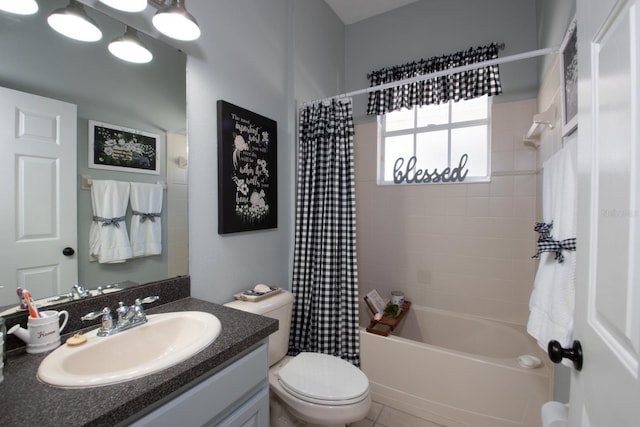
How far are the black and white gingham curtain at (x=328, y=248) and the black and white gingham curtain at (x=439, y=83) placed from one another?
2.17 feet

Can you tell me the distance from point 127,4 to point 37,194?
0.77 metres

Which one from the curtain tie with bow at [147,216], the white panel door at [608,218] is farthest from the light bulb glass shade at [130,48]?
the white panel door at [608,218]

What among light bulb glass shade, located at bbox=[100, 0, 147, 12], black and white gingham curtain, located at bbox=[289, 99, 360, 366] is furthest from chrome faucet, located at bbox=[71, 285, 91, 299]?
black and white gingham curtain, located at bbox=[289, 99, 360, 366]

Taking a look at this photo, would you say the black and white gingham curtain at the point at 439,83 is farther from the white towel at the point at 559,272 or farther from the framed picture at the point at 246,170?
the white towel at the point at 559,272

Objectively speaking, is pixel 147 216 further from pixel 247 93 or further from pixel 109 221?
pixel 247 93

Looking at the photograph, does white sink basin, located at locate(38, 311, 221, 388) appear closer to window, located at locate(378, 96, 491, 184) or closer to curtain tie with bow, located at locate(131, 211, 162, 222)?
curtain tie with bow, located at locate(131, 211, 162, 222)

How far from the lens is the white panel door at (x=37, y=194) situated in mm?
884

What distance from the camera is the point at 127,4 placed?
1049 millimetres

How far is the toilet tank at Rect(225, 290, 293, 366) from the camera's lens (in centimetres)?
150

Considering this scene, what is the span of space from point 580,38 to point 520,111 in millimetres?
1696

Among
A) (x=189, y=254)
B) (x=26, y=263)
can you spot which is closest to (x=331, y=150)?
(x=189, y=254)

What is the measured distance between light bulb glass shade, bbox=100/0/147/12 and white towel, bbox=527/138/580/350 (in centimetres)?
168

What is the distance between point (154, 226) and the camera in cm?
129

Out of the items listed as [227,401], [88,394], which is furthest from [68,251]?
[227,401]
